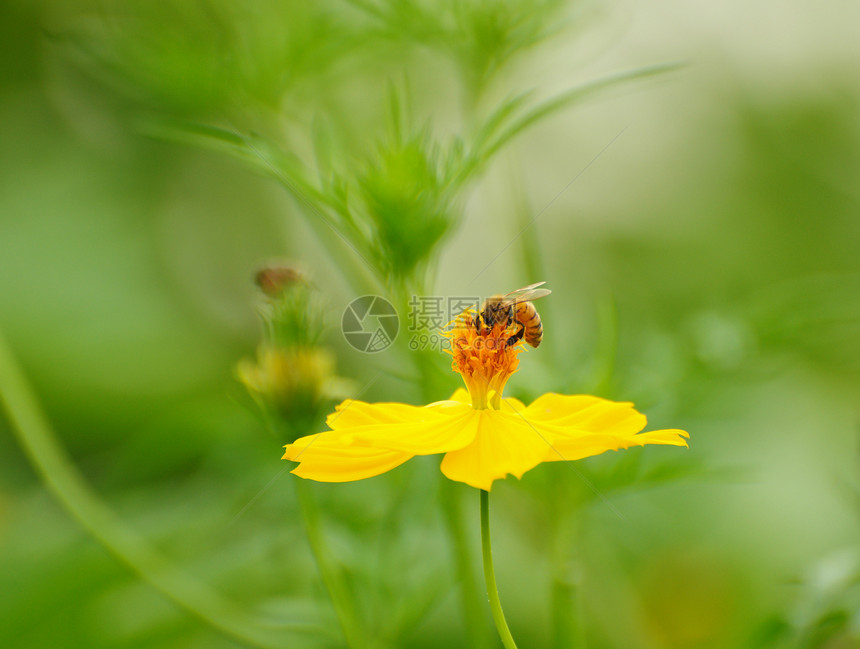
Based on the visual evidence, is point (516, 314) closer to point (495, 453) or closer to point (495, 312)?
point (495, 312)

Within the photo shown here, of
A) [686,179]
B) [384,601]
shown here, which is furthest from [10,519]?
[686,179]

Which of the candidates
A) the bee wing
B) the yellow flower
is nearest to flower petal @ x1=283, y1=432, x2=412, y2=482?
the yellow flower

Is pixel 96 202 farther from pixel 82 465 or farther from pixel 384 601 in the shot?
pixel 384 601

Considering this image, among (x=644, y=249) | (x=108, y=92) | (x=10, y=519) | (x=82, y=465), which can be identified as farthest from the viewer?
(x=644, y=249)

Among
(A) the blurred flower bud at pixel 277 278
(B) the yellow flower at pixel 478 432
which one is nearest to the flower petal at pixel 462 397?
(B) the yellow flower at pixel 478 432

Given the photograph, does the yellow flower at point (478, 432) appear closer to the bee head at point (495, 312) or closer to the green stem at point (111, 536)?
the bee head at point (495, 312)

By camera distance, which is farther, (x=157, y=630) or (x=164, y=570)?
(x=157, y=630)

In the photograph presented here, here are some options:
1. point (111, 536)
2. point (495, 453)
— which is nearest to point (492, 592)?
point (495, 453)
